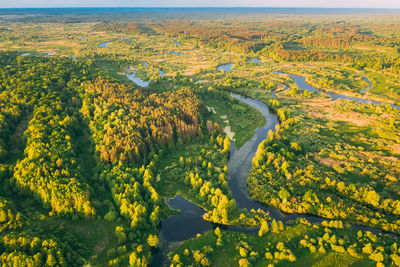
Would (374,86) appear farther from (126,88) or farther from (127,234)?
(127,234)

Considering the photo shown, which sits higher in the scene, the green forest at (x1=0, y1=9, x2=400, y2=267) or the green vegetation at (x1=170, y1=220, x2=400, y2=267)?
the green forest at (x1=0, y1=9, x2=400, y2=267)

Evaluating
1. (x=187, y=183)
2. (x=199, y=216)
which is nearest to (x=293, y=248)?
(x=199, y=216)

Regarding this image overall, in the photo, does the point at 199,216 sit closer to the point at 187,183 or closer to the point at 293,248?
the point at 187,183

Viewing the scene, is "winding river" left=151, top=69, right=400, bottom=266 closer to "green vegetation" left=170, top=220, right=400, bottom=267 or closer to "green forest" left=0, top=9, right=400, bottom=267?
"green forest" left=0, top=9, right=400, bottom=267

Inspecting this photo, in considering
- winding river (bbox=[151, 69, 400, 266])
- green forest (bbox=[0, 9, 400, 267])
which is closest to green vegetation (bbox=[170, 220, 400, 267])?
green forest (bbox=[0, 9, 400, 267])

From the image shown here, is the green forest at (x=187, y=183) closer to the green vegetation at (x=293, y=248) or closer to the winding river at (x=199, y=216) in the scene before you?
the green vegetation at (x=293, y=248)

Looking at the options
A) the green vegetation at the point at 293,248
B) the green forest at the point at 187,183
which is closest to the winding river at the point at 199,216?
the green forest at the point at 187,183

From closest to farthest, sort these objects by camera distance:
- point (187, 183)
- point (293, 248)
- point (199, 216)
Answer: point (293, 248) → point (199, 216) → point (187, 183)

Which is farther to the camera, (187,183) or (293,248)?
(187,183)

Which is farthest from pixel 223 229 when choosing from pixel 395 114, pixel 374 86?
pixel 374 86

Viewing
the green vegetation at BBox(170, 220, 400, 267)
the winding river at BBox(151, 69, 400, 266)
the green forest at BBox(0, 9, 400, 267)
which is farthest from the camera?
the winding river at BBox(151, 69, 400, 266)

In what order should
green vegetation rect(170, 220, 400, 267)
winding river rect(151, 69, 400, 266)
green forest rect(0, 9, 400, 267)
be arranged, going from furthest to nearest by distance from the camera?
1. winding river rect(151, 69, 400, 266)
2. green forest rect(0, 9, 400, 267)
3. green vegetation rect(170, 220, 400, 267)

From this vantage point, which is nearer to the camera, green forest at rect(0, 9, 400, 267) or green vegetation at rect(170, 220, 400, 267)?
green vegetation at rect(170, 220, 400, 267)
